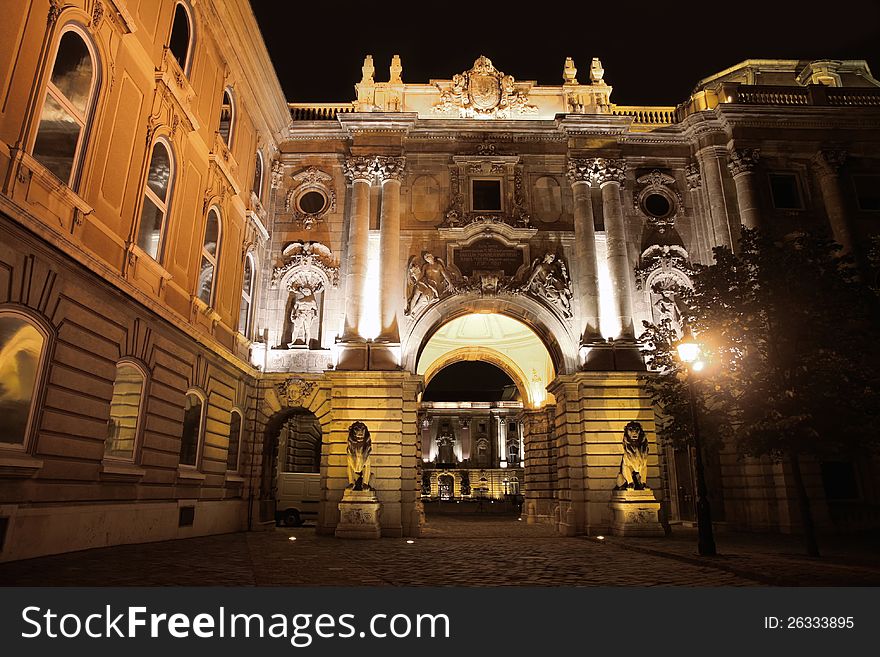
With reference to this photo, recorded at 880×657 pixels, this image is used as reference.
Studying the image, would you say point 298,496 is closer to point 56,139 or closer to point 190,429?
point 190,429

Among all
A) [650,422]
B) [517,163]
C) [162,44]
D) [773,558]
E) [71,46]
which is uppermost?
[517,163]

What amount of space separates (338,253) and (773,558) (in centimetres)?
1811

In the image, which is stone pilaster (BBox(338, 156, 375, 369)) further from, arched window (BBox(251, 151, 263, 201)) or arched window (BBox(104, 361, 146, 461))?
arched window (BBox(104, 361, 146, 461))

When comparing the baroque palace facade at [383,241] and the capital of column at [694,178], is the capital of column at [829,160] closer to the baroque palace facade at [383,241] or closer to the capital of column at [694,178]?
the baroque palace facade at [383,241]

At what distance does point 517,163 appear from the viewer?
25094mm

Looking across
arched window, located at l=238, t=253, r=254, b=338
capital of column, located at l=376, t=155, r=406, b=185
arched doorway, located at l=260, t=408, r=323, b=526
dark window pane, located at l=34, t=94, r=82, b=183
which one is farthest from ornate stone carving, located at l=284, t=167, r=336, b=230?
dark window pane, located at l=34, t=94, r=82, b=183

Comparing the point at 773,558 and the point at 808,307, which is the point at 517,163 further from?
the point at 773,558

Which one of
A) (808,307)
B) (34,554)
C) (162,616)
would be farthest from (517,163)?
(162,616)

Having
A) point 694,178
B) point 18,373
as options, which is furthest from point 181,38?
point 694,178

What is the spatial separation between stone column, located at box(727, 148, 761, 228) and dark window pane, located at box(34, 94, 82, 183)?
23159 mm

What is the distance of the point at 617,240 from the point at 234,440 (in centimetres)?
1657

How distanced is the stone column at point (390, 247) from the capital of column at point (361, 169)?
25 cm

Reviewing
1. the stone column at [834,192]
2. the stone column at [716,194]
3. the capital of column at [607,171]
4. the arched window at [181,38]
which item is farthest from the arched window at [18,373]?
the stone column at [834,192]

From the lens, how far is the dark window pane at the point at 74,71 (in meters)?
11.6
